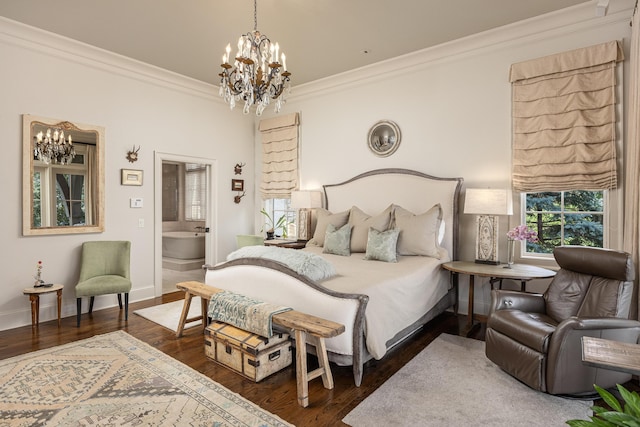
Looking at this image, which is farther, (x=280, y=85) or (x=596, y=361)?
(x=280, y=85)

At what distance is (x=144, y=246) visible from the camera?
16.2ft

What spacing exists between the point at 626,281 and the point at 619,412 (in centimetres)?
198

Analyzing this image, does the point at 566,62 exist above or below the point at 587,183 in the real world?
above

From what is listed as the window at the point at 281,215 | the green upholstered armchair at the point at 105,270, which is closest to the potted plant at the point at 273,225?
the window at the point at 281,215

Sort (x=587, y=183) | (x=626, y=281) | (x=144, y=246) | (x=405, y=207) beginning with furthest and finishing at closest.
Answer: (x=144, y=246), (x=405, y=207), (x=587, y=183), (x=626, y=281)

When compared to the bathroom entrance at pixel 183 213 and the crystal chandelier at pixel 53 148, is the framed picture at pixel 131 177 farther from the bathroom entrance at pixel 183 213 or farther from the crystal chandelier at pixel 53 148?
the bathroom entrance at pixel 183 213

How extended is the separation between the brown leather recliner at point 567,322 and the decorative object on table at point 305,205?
9.84ft

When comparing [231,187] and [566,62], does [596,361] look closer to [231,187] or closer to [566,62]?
[566,62]

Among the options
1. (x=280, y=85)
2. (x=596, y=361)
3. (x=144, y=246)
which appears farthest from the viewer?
(x=144, y=246)

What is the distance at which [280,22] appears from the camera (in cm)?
371

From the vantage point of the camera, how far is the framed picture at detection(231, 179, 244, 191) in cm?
613

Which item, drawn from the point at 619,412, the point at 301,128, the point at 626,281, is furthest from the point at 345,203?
the point at 619,412

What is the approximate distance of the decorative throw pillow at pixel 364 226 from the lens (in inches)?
167

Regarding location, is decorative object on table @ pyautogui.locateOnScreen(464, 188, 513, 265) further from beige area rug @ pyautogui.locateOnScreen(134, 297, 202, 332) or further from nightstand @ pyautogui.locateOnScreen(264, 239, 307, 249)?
beige area rug @ pyautogui.locateOnScreen(134, 297, 202, 332)
